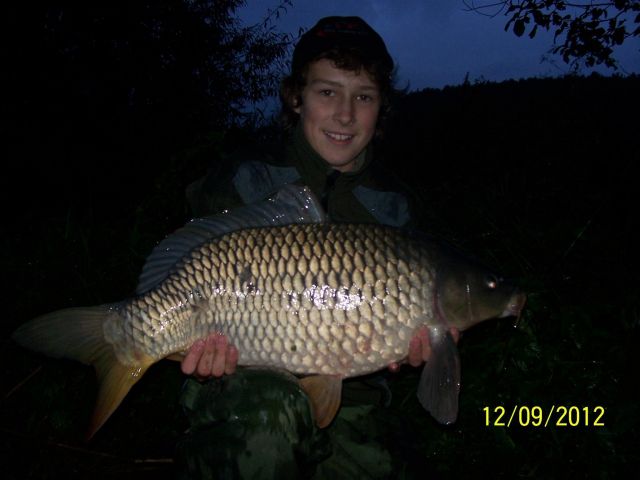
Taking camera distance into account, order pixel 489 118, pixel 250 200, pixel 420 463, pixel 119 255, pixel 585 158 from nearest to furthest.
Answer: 1. pixel 420 463
2. pixel 250 200
3. pixel 119 255
4. pixel 585 158
5. pixel 489 118

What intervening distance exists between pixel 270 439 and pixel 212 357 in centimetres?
27

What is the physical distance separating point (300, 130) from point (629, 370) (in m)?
1.50

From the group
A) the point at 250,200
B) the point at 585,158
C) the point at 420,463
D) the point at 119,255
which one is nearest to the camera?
the point at 420,463

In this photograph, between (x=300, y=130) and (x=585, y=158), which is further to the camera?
(x=585, y=158)

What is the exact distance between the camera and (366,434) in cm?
167

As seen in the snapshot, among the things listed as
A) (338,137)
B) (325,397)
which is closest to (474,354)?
(325,397)

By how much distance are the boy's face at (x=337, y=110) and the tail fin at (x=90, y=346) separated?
0.93 metres

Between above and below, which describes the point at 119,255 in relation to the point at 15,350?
above

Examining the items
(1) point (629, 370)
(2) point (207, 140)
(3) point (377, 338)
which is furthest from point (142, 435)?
(1) point (629, 370)

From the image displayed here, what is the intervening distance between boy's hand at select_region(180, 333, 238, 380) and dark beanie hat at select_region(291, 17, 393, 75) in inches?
42.4

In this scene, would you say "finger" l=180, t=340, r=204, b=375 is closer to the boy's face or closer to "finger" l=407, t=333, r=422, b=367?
"finger" l=407, t=333, r=422, b=367

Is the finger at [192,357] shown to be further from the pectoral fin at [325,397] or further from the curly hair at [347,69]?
the curly hair at [347,69]

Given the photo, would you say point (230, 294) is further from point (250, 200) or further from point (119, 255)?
point (119, 255)

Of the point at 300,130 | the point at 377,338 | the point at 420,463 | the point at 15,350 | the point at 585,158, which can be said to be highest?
the point at 585,158
